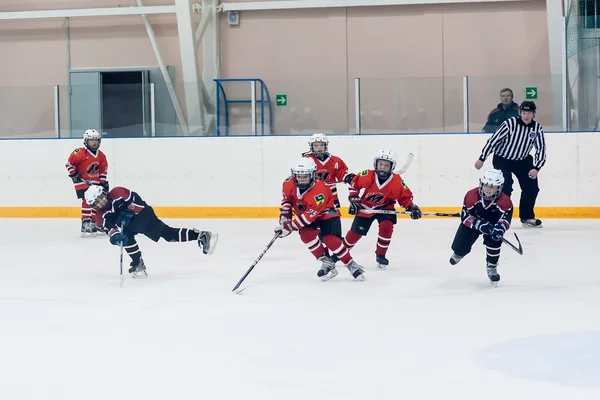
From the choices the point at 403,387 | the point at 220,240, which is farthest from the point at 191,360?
the point at 220,240

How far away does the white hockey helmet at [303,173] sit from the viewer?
5.66 m

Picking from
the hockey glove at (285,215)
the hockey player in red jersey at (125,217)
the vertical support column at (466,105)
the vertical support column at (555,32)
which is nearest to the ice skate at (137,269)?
the hockey player in red jersey at (125,217)

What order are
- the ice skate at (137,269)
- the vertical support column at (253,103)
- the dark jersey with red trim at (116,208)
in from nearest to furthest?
the dark jersey with red trim at (116,208)
the ice skate at (137,269)
the vertical support column at (253,103)

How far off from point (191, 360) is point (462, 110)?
293 inches

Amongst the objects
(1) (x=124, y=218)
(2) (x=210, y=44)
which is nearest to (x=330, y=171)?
(1) (x=124, y=218)

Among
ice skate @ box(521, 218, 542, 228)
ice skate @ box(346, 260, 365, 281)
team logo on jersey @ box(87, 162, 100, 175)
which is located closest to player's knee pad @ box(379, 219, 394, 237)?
ice skate @ box(346, 260, 365, 281)

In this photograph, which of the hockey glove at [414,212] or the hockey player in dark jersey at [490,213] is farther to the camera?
the hockey glove at [414,212]

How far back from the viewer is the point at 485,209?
5.48 metres

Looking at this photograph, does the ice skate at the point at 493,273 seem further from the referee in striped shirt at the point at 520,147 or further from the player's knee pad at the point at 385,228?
the referee in striped shirt at the point at 520,147

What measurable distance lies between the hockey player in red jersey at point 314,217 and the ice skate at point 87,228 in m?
3.54

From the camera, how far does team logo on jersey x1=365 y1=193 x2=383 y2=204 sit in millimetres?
6336

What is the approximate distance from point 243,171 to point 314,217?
5243 mm

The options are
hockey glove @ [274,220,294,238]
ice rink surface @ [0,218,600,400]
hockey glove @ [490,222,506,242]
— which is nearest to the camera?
ice rink surface @ [0,218,600,400]

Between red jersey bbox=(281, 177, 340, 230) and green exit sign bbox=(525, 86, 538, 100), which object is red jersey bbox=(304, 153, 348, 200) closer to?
red jersey bbox=(281, 177, 340, 230)
